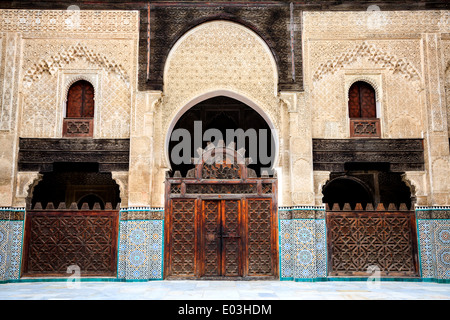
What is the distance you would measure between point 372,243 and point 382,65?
3.18 metres

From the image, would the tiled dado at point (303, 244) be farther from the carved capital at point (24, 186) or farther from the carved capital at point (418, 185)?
→ the carved capital at point (24, 186)

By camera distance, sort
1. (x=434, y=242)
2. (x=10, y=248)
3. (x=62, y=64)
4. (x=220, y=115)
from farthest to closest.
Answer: (x=220, y=115) → (x=62, y=64) → (x=434, y=242) → (x=10, y=248)

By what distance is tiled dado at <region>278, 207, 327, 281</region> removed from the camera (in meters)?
7.36

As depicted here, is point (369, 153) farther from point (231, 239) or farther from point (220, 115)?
point (220, 115)

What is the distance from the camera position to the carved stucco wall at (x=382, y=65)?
784cm

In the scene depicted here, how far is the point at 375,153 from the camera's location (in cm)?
775

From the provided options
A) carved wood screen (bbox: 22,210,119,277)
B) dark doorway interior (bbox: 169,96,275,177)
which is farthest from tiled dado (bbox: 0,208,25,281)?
dark doorway interior (bbox: 169,96,275,177)

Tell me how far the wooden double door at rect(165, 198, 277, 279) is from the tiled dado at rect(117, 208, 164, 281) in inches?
6.8

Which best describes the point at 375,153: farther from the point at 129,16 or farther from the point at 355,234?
the point at 129,16

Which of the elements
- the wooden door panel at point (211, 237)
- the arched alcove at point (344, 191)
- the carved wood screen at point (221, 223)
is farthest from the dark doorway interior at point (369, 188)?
the wooden door panel at point (211, 237)

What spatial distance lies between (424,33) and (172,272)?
6.15 meters

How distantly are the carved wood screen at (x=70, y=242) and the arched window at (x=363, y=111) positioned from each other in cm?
450

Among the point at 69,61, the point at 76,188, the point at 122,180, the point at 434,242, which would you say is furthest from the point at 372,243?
the point at 76,188

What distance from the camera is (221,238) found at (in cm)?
761
